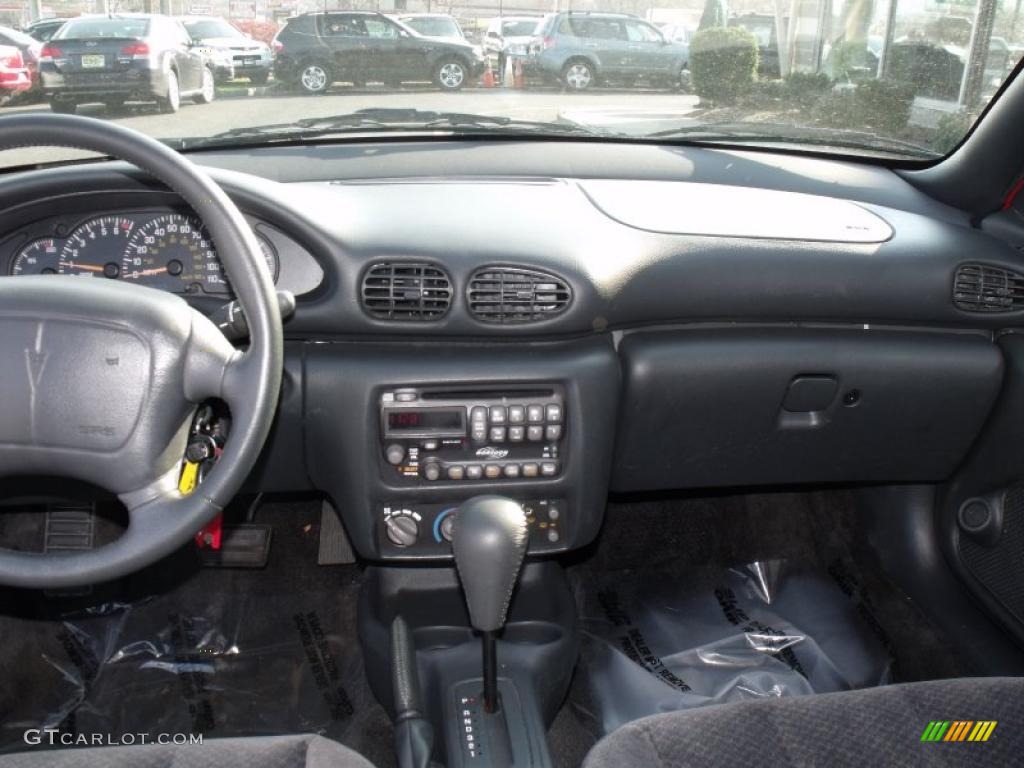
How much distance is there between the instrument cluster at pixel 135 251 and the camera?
209 centimetres

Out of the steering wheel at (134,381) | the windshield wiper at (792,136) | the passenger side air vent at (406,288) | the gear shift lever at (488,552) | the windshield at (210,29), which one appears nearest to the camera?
the steering wheel at (134,381)

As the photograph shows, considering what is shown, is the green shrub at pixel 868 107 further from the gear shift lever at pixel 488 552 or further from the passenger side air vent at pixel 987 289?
the gear shift lever at pixel 488 552

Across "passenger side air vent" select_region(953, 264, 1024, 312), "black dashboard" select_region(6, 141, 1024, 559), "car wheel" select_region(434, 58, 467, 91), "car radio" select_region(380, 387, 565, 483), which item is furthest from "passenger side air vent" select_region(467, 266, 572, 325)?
"passenger side air vent" select_region(953, 264, 1024, 312)

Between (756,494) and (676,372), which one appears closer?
(676,372)

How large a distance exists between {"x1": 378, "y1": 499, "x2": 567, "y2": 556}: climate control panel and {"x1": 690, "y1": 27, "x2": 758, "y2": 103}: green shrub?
1064 mm

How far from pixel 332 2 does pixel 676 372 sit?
107 centimetres

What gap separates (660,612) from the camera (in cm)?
291

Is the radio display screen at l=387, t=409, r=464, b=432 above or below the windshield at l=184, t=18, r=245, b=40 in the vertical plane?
below

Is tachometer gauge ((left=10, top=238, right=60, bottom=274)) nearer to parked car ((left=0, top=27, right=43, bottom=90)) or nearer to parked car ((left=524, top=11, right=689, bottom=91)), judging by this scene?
parked car ((left=0, top=27, right=43, bottom=90))

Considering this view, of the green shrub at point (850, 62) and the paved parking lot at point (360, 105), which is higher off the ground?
the green shrub at point (850, 62)

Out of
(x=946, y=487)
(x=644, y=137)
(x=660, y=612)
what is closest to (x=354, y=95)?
(x=644, y=137)

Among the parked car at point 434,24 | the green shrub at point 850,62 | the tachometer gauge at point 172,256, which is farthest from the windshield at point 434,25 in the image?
the green shrub at point 850,62

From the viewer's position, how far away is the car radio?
7.05 feet

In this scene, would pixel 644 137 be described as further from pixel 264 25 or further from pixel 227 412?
pixel 227 412
